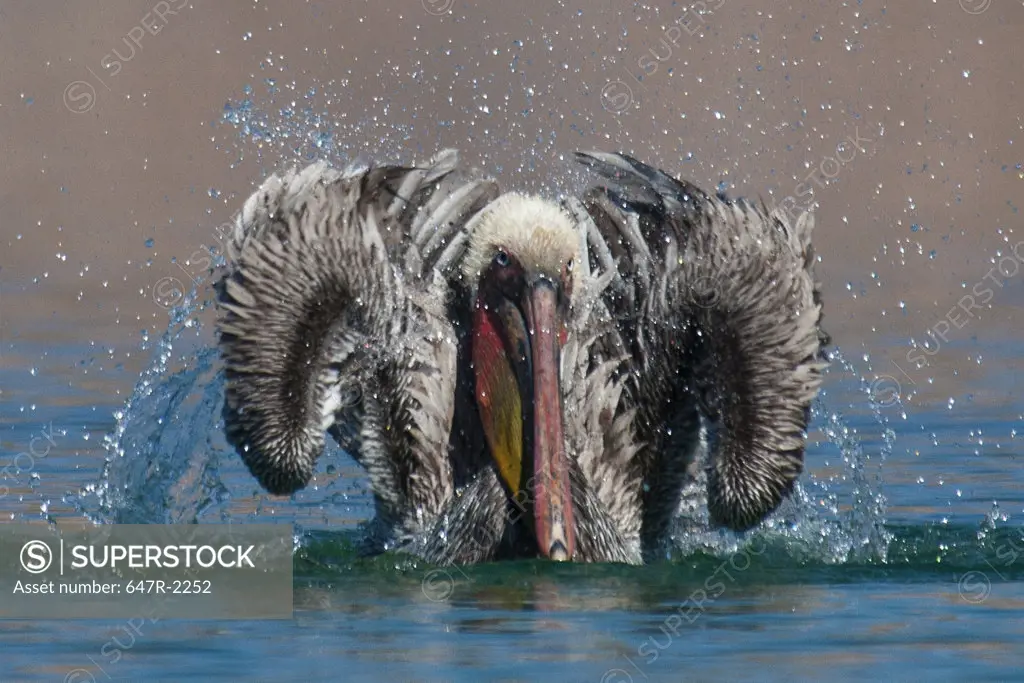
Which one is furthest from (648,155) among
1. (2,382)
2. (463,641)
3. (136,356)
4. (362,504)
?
(463,641)

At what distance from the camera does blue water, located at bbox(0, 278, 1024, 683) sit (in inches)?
262

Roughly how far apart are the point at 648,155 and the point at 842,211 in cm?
299

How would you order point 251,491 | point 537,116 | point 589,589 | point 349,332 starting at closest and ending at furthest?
point 589,589 → point 349,332 → point 251,491 → point 537,116

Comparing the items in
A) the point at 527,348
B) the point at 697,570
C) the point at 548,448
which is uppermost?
the point at 527,348

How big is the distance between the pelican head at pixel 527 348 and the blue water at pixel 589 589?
0.30 meters

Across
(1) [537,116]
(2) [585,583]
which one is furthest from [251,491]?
(1) [537,116]

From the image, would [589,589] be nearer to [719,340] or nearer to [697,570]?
[697,570]

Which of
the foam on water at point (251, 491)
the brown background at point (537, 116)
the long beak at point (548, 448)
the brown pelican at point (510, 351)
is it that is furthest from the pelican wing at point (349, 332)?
the brown background at point (537, 116)

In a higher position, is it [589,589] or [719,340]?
[719,340]

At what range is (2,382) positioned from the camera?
14.0 meters

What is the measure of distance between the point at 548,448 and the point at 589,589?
1.87 feet

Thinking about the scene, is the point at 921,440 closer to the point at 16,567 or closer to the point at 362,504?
the point at 362,504

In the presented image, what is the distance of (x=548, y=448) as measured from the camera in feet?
26.0

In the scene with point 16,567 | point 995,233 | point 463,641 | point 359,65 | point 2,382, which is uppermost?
point 359,65
